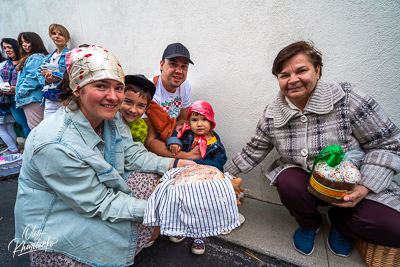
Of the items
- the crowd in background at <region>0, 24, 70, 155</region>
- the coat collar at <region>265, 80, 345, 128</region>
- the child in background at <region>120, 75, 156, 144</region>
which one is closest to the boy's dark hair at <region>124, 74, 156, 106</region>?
the child in background at <region>120, 75, 156, 144</region>

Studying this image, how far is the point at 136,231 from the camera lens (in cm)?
146

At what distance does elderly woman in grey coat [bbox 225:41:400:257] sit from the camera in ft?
4.79

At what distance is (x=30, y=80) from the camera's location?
341cm

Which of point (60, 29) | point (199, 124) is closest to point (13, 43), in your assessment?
point (60, 29)

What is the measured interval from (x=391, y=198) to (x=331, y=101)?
846mm

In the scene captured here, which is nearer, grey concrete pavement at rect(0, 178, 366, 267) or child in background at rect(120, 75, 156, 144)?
grey concrete pavement at rect(0, 178, 366, 267)

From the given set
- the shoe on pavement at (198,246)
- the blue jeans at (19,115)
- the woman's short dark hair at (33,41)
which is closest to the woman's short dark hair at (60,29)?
the woman's short dark hair at (33,41)

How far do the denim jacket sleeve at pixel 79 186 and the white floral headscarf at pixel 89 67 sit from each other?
460 mm

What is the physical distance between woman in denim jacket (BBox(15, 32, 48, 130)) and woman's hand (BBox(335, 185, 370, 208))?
4.60 m

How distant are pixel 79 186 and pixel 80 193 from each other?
0.05m

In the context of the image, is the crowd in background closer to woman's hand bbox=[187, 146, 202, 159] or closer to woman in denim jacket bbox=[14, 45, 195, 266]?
woman in denim jacket bbox=[14, 45, 195, 266]

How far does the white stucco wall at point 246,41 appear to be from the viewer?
5.97 feet

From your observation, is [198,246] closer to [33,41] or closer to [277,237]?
[277,237]

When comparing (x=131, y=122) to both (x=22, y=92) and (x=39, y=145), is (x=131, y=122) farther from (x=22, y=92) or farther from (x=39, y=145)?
(x=22, y=92)
